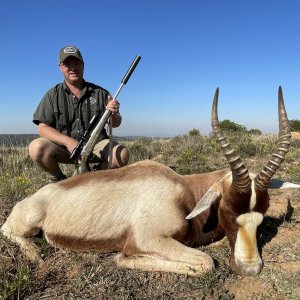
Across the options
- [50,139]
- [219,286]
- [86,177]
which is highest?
[50,139]

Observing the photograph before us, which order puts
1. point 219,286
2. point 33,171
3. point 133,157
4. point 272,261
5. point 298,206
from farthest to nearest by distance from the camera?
1. point 133,157
2. point 33,171
3. point 298,206
4. point 272,261
5. point 219,286

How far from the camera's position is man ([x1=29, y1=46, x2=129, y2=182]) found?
20.4ft

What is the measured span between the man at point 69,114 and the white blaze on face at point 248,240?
3087mm

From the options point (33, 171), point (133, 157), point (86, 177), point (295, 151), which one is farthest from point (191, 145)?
point (86, 177)

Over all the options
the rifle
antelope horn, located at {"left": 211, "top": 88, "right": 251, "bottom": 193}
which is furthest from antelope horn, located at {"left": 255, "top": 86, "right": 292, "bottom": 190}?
the rifle

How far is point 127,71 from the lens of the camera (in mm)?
6719

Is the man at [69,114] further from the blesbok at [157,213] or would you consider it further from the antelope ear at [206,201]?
the antelope ear at [206,201]

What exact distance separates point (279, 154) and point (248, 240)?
2.82ft

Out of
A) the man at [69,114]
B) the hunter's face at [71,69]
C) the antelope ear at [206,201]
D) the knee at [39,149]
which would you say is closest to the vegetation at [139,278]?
the antelope ear at [206,201]

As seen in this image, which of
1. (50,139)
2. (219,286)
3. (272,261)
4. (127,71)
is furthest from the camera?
(127,71)

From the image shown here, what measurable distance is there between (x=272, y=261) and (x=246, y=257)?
19.9 inches

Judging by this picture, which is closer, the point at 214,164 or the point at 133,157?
the point at 214,164

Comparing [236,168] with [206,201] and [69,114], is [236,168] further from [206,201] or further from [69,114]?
[69,114]

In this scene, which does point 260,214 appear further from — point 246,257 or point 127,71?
point 127,71
